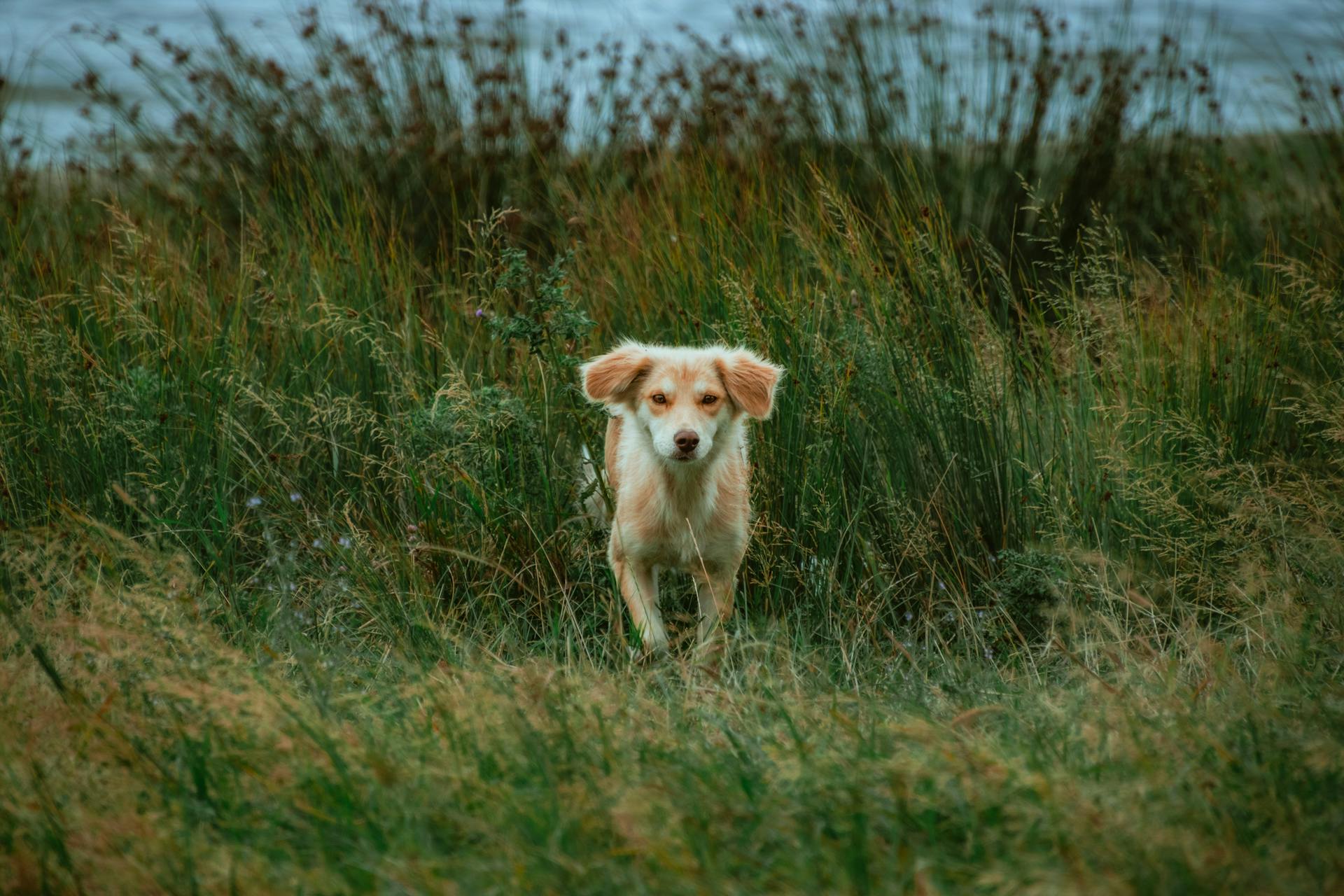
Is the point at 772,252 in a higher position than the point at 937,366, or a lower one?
higher

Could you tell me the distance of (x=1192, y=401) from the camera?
4.20 metres

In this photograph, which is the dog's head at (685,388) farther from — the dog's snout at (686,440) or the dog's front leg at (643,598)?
the dog's front leg at (643,598)

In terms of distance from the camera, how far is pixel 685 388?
3.85 m

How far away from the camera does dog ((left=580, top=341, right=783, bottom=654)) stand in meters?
3.79

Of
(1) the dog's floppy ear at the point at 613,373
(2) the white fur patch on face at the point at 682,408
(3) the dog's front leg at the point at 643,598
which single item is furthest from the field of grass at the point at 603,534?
(2) the white fur patch on face at the point at 682,408

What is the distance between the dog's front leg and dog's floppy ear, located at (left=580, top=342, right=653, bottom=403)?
55 centimetres

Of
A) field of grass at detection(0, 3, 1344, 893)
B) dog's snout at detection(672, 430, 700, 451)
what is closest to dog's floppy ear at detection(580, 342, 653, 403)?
field of grass at detection(0, 3, 1344, 893)

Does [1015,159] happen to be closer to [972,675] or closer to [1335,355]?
[1335,355]

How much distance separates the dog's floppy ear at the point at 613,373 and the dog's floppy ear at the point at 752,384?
274 mm

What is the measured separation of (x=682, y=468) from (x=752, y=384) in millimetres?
378

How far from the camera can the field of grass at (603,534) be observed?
219 centimetres

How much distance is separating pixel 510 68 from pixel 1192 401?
400 cm

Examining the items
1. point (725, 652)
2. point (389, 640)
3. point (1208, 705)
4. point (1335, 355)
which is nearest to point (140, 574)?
point (389, 640)

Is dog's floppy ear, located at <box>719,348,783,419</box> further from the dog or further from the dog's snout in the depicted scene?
the dog's snout
